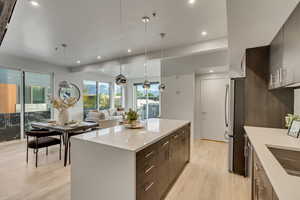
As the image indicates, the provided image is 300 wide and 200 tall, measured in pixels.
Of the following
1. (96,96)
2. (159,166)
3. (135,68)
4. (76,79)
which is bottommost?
(159,166)

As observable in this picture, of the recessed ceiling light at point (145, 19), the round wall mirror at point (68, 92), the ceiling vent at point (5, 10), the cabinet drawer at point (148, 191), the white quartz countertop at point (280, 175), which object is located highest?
the recessed ceiling light at point (145, 19)

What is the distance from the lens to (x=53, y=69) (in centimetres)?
620

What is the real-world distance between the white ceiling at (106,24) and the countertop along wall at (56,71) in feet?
2.34

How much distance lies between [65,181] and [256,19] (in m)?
3.78

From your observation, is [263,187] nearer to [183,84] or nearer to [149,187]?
[149,187]

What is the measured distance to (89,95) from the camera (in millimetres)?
7820

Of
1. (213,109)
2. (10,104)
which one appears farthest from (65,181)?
(213,109)

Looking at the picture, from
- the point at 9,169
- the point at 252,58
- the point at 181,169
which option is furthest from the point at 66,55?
the point at 252,58

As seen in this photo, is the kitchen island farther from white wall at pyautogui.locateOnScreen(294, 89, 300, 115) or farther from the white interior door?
the white interior door

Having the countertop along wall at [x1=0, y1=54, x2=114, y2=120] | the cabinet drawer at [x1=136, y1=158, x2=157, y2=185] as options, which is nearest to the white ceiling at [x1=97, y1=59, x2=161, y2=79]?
the countertop along wall at [x1=0, y1=54, x2=114, y2=120]

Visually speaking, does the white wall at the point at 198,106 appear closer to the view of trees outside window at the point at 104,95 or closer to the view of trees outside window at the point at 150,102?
the view of trees outside window at the point at 150,102

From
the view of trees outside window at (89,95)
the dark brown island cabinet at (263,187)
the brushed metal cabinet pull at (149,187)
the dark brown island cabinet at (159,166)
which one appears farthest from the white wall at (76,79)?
the dark brown island cabinet at (263,187)

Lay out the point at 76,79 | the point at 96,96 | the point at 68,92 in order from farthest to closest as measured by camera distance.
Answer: the point at 96,96
the point at 76,79
the point at 68,92

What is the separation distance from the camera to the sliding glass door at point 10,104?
4.82 metres
